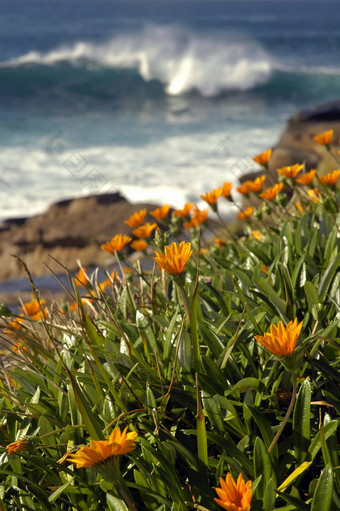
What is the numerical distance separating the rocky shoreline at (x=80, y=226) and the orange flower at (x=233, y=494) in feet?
17.5

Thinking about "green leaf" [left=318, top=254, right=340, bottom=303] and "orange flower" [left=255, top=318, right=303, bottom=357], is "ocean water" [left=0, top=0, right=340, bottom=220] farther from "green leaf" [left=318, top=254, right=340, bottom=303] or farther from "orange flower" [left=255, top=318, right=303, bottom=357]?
"orange flower" [left=255, top=318, right=303, bottom=357]

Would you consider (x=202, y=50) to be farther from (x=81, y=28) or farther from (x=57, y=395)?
(x=57, y=395)

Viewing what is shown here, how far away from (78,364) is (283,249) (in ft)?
2.71

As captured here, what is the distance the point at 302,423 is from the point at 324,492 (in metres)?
0.19

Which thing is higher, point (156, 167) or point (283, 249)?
point (283, 249)

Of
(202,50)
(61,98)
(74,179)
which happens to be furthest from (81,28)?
(74,179)

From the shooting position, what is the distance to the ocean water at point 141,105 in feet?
43.6

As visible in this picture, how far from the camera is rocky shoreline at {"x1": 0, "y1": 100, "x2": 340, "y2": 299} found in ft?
22.3

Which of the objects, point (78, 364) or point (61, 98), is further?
point (61, 98)

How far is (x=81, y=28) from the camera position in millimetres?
35531

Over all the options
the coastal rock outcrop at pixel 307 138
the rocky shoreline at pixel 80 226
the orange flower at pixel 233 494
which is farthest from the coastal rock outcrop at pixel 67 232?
the orange flower at pixel 233 494

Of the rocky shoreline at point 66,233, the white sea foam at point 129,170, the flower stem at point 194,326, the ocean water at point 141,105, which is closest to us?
the flower stem at point 194,326

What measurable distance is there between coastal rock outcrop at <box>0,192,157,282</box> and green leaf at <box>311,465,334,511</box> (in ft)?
18.0

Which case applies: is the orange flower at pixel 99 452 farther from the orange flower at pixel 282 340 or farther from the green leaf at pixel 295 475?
the green leaf at pixel 295 475
